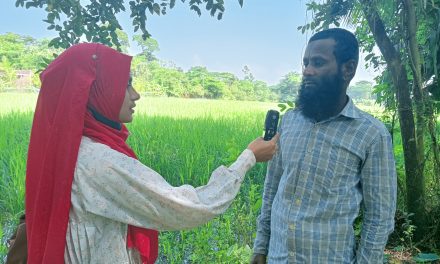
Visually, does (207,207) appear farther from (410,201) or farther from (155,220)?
(410,201)

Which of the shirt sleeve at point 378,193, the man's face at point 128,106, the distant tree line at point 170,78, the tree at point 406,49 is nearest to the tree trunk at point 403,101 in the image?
the tree at point 406,49

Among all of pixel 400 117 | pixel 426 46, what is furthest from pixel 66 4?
pixel 426 46

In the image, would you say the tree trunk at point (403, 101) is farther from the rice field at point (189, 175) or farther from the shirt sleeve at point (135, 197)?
the shirt sleeve at point (135, 197)

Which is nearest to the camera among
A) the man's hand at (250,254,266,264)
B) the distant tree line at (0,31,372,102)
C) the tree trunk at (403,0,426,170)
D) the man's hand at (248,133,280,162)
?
the man's hand at (248,133,280,162)

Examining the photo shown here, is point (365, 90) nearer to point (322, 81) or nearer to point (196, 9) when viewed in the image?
point (196, 9)

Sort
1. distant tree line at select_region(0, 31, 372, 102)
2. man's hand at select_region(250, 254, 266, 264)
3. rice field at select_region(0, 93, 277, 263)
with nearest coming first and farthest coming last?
1. man's hand at select_region(250, 254, 266, 264)
2. rice field at select_region(0, 93, 277, 263)
3. distant tree line at select_region(0, 31, 372, 102)

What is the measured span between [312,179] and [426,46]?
1985 millimetres

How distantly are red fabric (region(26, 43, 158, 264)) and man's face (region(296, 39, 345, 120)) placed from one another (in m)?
0.69

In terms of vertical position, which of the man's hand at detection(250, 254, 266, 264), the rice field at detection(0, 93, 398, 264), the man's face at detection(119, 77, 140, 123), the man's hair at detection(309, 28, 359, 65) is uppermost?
the man's hair at detection(309, 28, 359, 65)

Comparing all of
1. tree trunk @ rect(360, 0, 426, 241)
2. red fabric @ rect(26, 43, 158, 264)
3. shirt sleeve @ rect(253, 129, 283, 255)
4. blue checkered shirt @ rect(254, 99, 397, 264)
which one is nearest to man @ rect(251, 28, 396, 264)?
blue checkered shirt @ rect(254, 99, 397, 264)

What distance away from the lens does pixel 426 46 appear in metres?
2.82

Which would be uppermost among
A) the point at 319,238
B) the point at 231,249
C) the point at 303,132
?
the point at 303,132

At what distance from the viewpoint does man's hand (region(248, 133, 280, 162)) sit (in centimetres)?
131

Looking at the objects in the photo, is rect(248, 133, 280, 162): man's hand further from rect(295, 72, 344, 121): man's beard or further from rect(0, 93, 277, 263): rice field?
rect(0, 93, 277, 263): rice field
